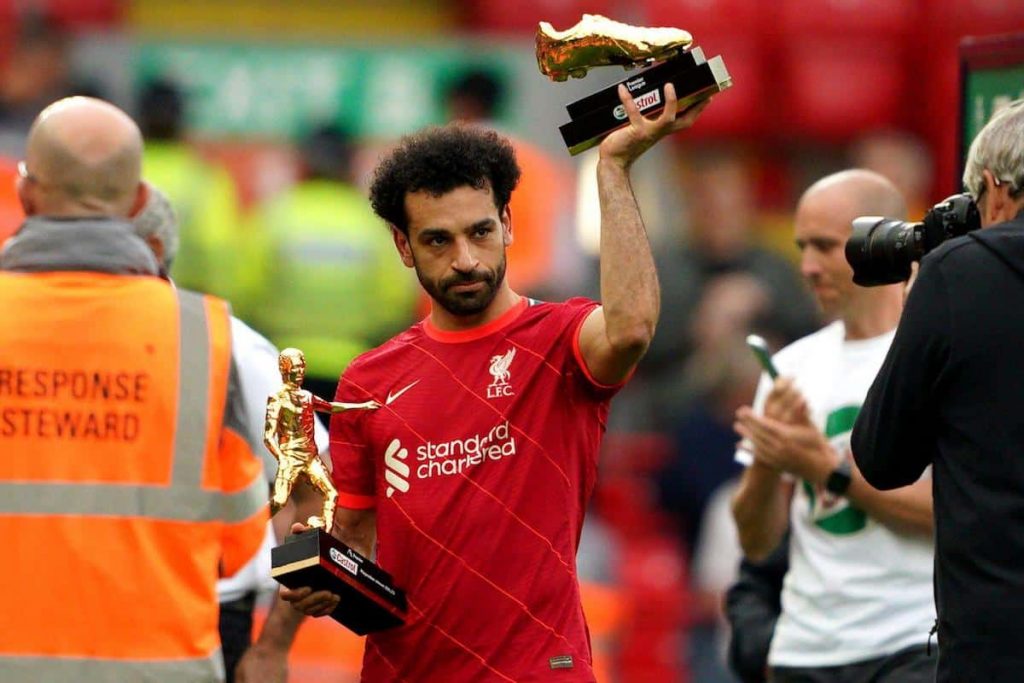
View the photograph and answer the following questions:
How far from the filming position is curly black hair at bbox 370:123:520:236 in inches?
172

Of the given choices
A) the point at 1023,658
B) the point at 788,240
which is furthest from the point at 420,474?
the point at 788,240

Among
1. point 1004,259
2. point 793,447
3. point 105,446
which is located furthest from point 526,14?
point 1004,259

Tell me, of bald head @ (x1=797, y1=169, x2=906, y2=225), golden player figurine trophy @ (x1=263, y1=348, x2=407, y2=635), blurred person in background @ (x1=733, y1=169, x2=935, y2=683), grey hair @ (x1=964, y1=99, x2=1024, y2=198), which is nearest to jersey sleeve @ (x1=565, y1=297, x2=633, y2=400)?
golden player figurine trophy @ (x1=263, y1=348, x2=407, y2=635)

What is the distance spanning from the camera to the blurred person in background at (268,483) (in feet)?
15.6

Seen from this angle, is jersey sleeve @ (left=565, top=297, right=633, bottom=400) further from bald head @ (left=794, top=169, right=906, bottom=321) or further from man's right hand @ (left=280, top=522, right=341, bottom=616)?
bald head @ (left=794, top=169, right=906, bottom=321)

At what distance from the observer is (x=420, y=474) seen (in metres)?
4.34

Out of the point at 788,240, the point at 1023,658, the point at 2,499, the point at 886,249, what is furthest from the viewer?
the point at 788,240

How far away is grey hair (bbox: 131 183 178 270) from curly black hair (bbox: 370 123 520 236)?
101 cm

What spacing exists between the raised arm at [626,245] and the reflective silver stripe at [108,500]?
3.78 feet

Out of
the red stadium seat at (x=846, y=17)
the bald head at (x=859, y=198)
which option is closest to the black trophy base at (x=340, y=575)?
the bald head at (x=859, y=198)

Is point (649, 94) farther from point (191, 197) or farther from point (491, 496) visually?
point (191, 197)

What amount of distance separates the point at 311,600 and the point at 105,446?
746mm

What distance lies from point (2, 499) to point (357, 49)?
20.3 feet

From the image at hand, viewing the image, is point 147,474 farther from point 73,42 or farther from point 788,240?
point 788,240
